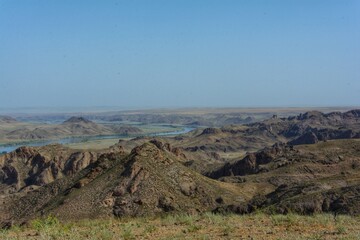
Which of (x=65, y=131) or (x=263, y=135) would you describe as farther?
(x=65, y=131)

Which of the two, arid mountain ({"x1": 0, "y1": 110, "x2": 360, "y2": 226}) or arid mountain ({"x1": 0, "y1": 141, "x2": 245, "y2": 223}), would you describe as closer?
arid mountain ({"x1": 0, "y1": 110, "x2": 360, "y2": 226})

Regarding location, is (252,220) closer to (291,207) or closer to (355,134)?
(291,207)

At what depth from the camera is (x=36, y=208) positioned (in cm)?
3512

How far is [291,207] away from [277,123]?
402 ft

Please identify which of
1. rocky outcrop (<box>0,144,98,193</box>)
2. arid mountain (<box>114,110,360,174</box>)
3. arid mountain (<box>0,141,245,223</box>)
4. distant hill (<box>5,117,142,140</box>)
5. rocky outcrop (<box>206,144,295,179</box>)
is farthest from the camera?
distant hill (<box>5,117,142,140</box>)

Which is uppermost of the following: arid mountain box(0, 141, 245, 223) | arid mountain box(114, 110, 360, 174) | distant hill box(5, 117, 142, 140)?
arid mountain box(0, 141, 245, 223)

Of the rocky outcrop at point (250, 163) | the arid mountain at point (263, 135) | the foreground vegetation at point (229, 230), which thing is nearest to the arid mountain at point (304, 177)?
the rocky outcrop at point (250, 163)

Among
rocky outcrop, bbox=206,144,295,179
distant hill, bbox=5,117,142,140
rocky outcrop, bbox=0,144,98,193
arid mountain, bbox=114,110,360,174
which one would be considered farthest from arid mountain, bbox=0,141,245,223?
distant hill, bbox=5,117,142,140

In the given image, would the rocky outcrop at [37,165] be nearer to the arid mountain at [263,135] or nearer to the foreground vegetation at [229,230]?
the arid mountain at [263,135]

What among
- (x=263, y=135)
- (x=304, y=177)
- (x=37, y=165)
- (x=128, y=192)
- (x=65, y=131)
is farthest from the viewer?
(x=65, y=131)

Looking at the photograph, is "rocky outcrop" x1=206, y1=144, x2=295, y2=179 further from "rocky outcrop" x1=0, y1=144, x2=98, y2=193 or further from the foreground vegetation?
the foreground vegetation

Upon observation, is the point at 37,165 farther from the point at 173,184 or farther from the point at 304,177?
the point at 173,184

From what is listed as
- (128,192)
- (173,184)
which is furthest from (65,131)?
(128,192)

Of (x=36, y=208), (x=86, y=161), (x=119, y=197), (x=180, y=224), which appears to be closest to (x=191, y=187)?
(x=119, y=197)
